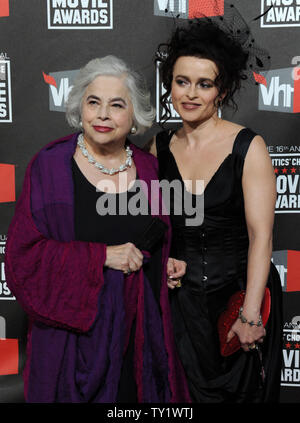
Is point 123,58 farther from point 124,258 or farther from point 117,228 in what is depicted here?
point 124,258

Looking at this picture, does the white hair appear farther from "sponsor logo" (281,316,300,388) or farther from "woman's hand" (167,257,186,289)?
"sponsor logo" (281,316,300,388)

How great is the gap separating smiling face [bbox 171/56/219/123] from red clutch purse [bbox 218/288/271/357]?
0.62 metres

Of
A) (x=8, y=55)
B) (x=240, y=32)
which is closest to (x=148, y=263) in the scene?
(x=240, y=32)

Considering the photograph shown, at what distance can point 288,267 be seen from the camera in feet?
7.70

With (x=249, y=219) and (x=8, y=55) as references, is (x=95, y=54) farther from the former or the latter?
(x=249, y=219)

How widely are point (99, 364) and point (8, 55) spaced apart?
4.91ft

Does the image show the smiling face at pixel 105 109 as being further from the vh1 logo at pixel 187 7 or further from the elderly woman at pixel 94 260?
the vh1 logo at pixel 187 7

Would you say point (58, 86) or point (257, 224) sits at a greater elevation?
point (58, 86)

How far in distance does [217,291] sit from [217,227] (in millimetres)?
227

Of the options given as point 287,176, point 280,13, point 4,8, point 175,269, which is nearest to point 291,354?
point 287,176

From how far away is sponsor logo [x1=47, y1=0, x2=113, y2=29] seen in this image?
2.17 meters
